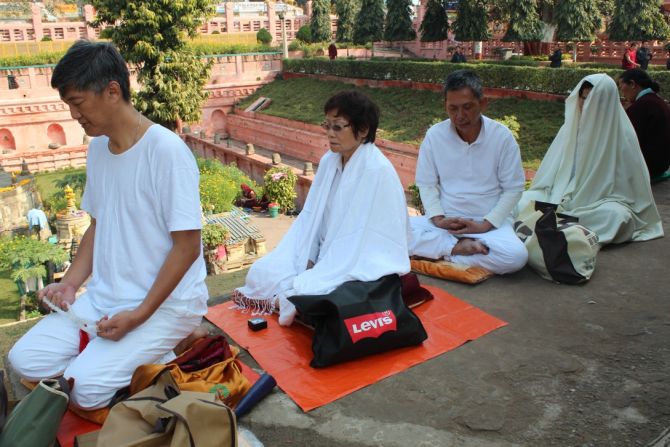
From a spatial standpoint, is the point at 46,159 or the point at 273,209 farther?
the point at 46,159

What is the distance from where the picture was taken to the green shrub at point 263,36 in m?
30.3

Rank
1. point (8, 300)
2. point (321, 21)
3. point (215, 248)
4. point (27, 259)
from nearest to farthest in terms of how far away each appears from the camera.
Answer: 1. point (215, 248)
2. point (27, 259)
3. point (8, 300)
4. point (321, 21)

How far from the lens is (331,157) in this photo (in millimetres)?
3260

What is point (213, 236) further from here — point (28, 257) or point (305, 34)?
point (305, 34)

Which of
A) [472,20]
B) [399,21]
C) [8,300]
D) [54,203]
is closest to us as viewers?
[8,300]

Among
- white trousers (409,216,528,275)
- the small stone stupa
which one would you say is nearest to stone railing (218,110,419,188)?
the small stone stupa

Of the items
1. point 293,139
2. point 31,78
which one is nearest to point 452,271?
point 293,139

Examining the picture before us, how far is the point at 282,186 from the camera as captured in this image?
14766mm

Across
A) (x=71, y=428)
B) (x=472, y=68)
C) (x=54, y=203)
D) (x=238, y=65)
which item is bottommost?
(x=54, y=203)

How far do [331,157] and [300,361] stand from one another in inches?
46.7

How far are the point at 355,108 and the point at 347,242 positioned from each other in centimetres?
70

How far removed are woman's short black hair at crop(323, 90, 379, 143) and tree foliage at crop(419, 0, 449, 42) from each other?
19.9 metres

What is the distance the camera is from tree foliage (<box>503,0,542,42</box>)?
18.1 m

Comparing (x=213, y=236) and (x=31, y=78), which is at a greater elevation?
(x=31, y=78)
